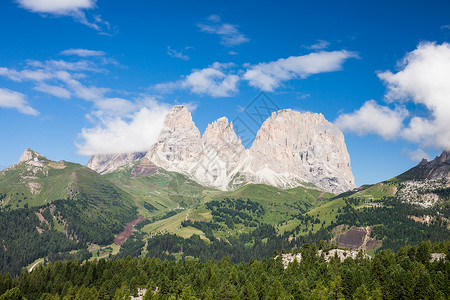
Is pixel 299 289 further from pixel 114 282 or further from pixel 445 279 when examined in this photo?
pixel 114 282

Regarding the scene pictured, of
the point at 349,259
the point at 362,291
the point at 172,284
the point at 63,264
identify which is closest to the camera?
the point at 362,291

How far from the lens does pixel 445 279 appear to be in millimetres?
120312

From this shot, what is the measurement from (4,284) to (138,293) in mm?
66217

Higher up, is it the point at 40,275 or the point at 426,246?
the point at 426,246

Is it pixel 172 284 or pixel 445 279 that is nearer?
pixel 445 279

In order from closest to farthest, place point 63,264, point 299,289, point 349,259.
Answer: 1. point 299,289
2. point 349,259
3. point 63,264

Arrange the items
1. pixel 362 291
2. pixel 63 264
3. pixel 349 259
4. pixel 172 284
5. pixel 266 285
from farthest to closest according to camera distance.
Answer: pixel 63 264
pixel 349 259
pixel 172 284
pixel 266 285
pixel 362 291

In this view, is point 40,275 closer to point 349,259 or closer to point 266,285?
point 266,285

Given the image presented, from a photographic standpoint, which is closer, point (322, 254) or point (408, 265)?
point (408, 265)

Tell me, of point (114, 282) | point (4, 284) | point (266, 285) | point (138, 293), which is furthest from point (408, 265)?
point (4, 284)

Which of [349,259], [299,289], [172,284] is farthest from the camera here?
[349,259]

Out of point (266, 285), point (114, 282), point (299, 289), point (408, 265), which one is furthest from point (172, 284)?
point (408, 265)

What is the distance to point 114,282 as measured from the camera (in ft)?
525

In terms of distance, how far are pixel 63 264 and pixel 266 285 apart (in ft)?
376
